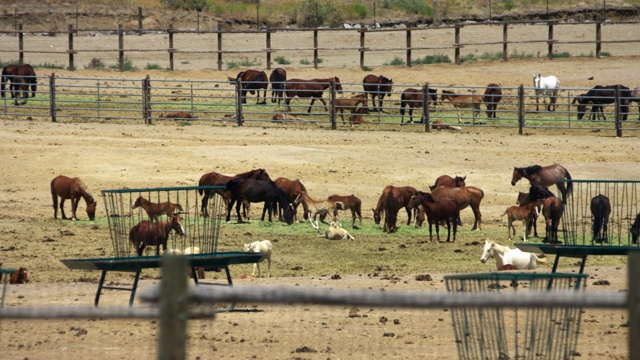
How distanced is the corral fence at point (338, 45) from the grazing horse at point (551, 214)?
23652 mm

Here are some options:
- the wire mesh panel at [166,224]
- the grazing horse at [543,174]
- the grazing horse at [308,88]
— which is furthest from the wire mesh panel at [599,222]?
the grazing horse at [308,88]

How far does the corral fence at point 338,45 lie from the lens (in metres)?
42.9

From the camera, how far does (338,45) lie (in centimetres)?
4750

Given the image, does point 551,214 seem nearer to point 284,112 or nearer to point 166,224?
point 166,224

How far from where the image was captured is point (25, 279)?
13430 millimetres

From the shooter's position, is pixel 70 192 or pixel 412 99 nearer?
pixel 70 192

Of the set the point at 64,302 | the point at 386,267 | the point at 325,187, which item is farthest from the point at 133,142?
the point at 64,302

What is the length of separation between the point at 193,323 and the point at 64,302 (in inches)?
80.3

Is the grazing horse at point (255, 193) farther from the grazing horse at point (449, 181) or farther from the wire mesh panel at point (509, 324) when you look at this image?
the wire mesh panel at point (509, 324)

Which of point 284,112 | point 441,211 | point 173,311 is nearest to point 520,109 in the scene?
point 284,112

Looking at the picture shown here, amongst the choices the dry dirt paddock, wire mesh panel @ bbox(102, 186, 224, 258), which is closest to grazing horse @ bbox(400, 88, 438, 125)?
the dry dirt paddock

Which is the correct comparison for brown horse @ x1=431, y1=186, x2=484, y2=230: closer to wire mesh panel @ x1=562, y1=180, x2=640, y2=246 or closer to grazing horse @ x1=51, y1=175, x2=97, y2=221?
wire mesh panel @ x1=562, y1=180, x2=640, y2=246

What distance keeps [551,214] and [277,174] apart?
7151 millimetres

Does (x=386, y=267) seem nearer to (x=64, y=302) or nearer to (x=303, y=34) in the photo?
(x=64, y=302)
